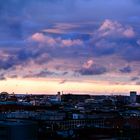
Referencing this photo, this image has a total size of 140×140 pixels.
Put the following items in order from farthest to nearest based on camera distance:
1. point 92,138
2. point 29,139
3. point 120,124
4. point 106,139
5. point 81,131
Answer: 1. point 120,124
2. point 81,131
3. point 92,138
4. point 106,139
5. point 29,139

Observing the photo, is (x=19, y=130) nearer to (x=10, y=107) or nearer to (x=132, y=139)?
(x=132, y=139)

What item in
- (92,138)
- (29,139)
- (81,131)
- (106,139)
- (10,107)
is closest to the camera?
(29,139)

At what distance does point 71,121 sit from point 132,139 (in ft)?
138

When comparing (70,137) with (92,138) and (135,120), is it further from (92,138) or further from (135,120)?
(135,120)

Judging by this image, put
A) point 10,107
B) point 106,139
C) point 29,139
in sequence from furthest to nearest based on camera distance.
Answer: point 10,107 → point 106,139 → point 29,139

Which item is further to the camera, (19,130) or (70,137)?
(70,137)

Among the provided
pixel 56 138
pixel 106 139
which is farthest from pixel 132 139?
pixel 56 138

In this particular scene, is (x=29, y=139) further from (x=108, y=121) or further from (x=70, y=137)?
(x=108, y=121)

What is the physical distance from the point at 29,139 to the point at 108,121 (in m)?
81.0

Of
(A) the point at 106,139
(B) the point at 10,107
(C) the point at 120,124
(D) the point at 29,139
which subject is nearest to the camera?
(D) the point at 29,139

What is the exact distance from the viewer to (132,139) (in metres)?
60.7

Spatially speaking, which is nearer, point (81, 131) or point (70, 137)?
point (70, 137)

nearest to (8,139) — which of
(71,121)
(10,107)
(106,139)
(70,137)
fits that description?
(106,139)

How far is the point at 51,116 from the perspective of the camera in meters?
106
